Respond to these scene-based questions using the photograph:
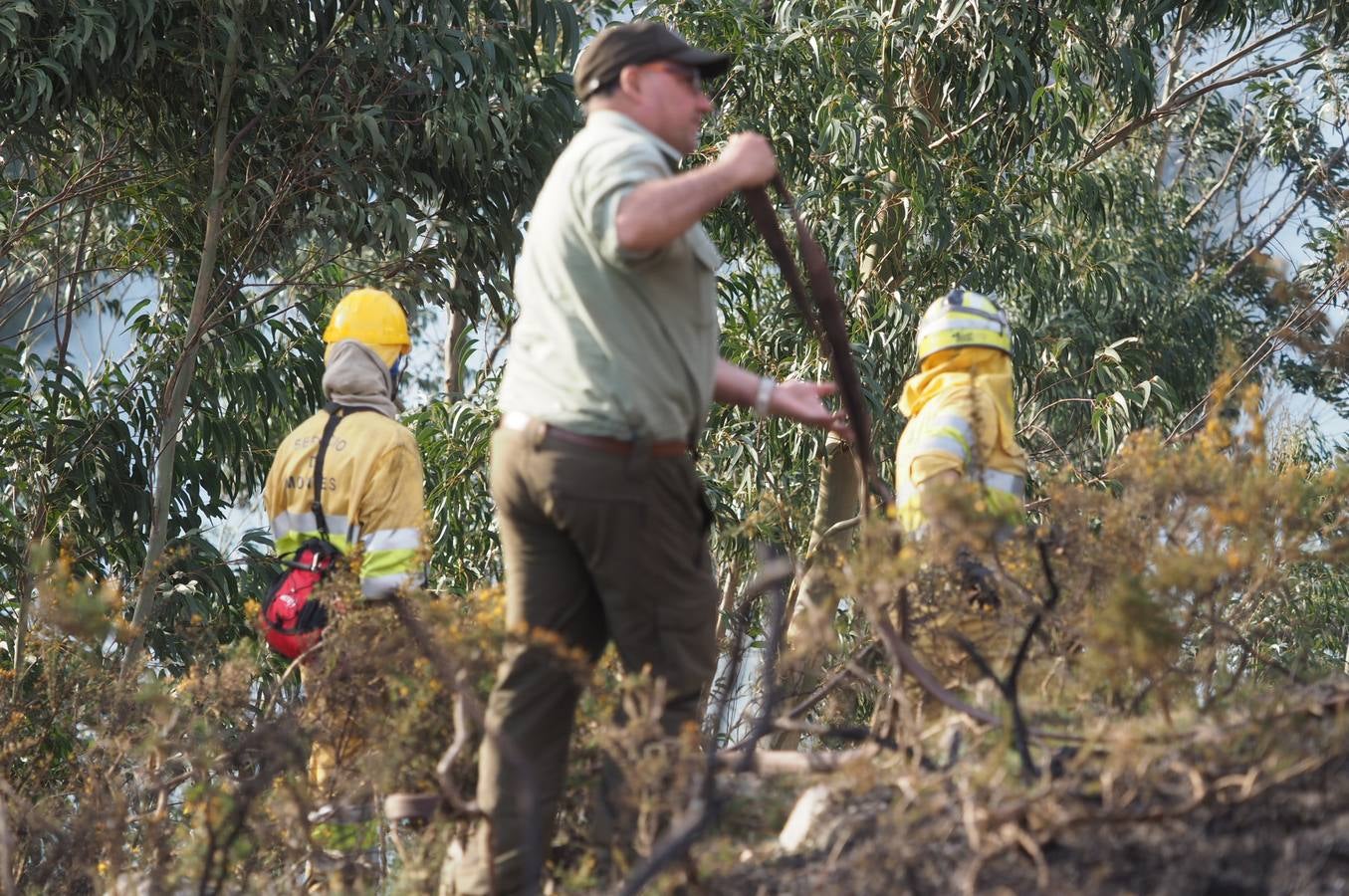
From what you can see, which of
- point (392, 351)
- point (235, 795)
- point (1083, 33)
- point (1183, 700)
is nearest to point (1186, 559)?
point (1183, 700)

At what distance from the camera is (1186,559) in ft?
10.9

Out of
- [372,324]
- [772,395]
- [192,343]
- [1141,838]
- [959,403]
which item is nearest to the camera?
[1141,838]

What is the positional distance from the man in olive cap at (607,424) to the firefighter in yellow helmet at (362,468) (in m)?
1.32

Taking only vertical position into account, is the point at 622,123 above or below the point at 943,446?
above

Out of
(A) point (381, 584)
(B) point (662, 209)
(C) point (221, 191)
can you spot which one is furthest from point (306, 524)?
(C) point (221, 191)

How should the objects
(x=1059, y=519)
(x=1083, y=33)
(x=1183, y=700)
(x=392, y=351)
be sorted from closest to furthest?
(x=1183, y=700) < (x=1059, y=519) < (x=392, y=351) < (x=1083, y=33)

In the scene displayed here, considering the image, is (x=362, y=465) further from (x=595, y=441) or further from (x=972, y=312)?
(x=595, y=441)

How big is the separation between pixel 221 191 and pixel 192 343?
81 cm

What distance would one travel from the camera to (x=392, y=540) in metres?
4.98

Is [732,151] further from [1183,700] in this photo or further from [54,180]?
[54,180]

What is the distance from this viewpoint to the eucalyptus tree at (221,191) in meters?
8.28

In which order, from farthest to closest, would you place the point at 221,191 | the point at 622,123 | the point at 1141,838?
the point at 221,191
the point at 622,123
the point at 1141,838

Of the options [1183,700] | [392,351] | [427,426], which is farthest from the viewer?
[427,426]

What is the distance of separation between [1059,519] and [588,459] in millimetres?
1321
